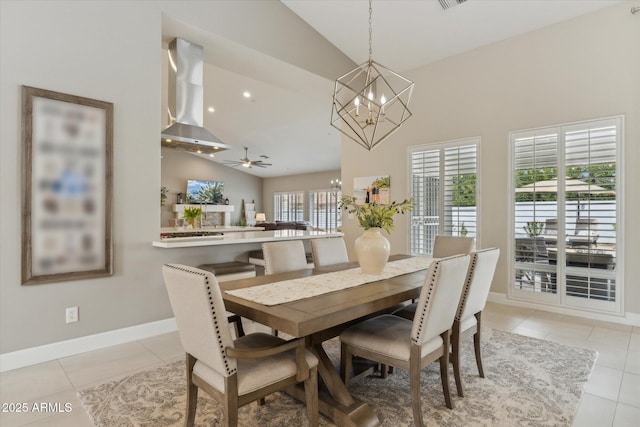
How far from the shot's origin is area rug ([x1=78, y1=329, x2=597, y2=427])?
6.57ft

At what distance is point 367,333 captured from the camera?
2.11m

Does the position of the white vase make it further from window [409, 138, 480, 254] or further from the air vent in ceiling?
the air vent in ceiling

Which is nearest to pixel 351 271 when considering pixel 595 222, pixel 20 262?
pixel 20 262

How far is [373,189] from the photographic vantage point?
5844 millimetres

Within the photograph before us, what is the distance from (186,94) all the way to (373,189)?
3219 millimetres

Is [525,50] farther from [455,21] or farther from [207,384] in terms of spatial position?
[207,384]

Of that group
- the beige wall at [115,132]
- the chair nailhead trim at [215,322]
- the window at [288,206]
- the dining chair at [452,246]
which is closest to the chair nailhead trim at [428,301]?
the chair nailhead trim at [215,322]

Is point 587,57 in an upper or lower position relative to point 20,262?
upper

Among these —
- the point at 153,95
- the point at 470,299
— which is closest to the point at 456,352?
the point at 470,299

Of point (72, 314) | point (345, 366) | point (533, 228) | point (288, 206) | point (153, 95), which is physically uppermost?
point (153, 95)

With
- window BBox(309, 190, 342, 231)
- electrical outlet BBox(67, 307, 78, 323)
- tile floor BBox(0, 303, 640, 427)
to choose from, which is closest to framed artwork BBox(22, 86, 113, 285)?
electrical outlet BBox(67, 307, 78, 323)

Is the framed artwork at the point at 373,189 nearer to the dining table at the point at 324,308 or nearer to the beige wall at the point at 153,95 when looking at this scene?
the beige wall at the point at 153,95

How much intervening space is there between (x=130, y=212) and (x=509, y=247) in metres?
4.45

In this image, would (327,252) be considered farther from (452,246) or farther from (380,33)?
(380,33)
